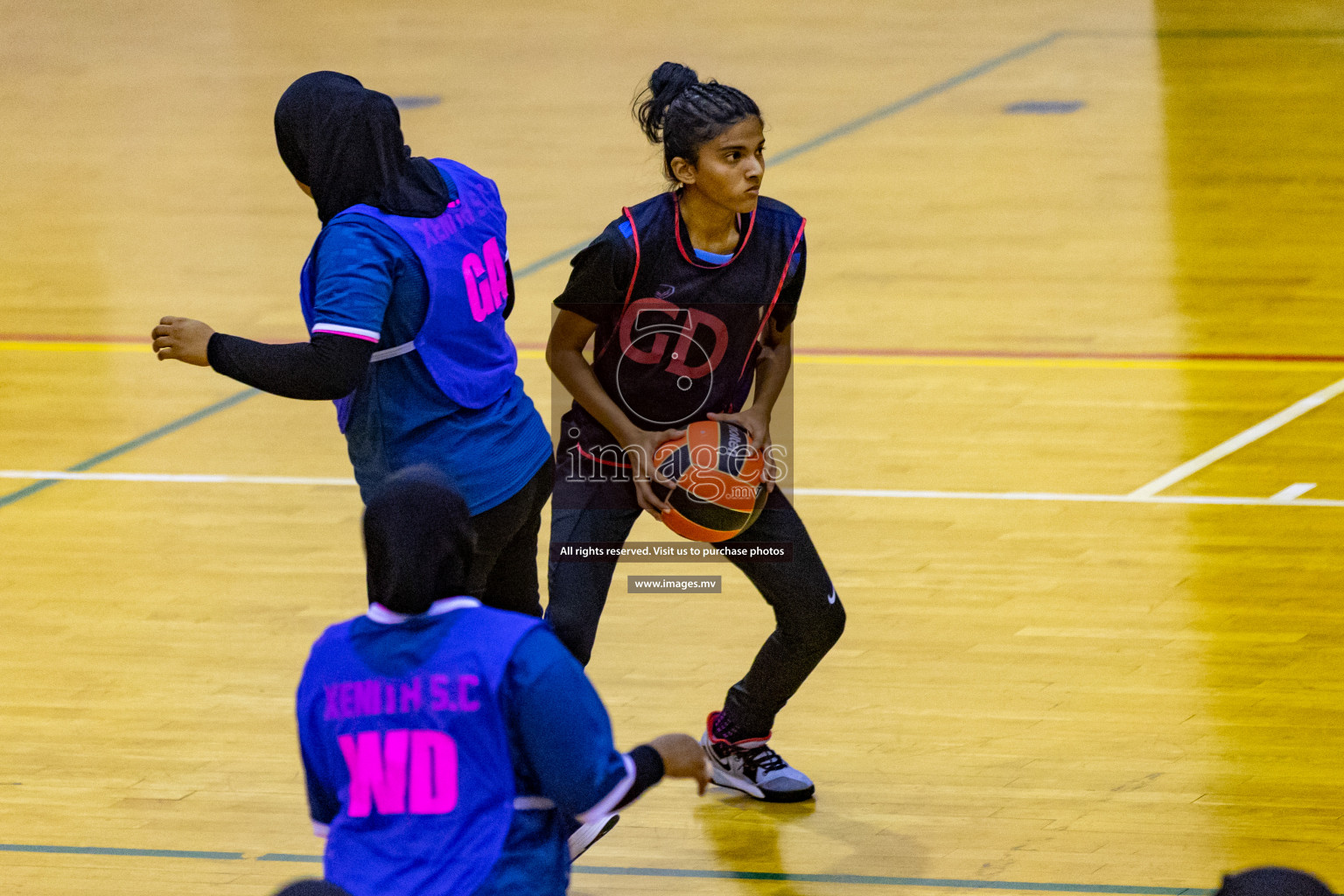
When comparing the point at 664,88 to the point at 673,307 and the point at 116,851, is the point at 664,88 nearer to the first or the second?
the point at 673,307

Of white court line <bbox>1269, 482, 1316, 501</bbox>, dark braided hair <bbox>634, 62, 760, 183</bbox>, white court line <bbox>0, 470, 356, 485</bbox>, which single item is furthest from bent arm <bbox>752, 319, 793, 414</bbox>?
white court line <bbox>0, 470, 356, 485</bbox>

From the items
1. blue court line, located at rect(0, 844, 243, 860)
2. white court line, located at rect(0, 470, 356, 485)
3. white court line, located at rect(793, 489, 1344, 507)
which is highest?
white court line, located at rect(793, 489, 1344, 507)

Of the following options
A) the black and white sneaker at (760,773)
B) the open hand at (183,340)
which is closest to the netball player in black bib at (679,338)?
the black and white sneaker at (760,773)

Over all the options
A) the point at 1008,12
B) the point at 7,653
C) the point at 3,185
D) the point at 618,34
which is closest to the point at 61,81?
the point at 3,185

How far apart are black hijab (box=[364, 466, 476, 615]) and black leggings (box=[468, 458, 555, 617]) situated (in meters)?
1.10

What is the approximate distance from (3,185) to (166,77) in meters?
2.56

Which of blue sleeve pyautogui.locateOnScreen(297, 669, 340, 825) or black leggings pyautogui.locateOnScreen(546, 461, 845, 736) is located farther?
black leggings pyautogui.locateOnScreen(546, 461, 845, 736)

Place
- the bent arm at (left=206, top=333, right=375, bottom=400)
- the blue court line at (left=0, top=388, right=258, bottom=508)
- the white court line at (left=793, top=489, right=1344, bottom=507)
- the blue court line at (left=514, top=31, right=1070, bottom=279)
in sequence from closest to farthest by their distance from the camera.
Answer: the bent arm at (left=206, top=333, right=375, bottom=400)
the white court line at (left=793, top=489, right=1344, bottom=507)
the blue court line at (left=0, top=388, right=258, bottom=508)
the blue court line at (left=514, top=31, right=1070, bottom=279)

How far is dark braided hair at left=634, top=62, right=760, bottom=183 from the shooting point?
376cm

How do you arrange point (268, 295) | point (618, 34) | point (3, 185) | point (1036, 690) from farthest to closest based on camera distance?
point (618, 34), point (3, 185), point (268, 295), point (1036, 690)

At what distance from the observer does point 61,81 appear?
40.5 feet

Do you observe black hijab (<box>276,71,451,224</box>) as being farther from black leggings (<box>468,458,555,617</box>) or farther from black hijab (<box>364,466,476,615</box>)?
black hijab (<box>364,466,476,615</box>)

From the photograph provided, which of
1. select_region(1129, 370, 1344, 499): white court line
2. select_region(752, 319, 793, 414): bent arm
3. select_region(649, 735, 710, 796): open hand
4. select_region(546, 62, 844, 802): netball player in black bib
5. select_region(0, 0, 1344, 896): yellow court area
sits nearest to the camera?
select_region(649, 735, 710, 796): open hand

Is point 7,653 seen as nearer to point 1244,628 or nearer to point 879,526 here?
point 879,526
